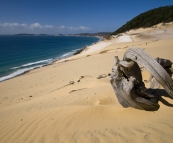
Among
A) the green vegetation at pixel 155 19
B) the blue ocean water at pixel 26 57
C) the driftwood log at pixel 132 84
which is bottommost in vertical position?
the blue ocean water at pixel 26 57

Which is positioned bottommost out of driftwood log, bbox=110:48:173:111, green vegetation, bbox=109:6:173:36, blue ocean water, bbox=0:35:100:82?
blue ocean water, bbox=0:35:100:82

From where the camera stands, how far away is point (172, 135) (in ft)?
8.67

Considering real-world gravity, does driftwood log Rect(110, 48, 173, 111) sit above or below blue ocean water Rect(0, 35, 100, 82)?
above

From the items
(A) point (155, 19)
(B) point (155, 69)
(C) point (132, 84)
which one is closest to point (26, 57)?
(C) point (132, 84)

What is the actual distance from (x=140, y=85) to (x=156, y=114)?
0.76 meters

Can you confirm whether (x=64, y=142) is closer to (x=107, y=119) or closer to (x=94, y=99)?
(x=107, y=119)

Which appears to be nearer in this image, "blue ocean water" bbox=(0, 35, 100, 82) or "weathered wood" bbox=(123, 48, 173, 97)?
"weathered wood" bbox=(123, 48, 173, 97)

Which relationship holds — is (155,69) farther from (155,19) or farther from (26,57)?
(155,19)

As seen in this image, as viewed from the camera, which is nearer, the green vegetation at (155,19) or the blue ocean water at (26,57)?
the blue ocean water at (26,57)

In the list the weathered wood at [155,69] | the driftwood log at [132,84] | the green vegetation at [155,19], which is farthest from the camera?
the green vegetation at [155,19]

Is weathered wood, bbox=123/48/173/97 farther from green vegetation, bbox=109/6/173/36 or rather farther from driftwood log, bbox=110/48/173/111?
green vegetation, bbox=109/6/173/36

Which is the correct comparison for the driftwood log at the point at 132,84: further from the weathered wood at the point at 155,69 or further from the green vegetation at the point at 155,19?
the green vegetation at the point at 155,19

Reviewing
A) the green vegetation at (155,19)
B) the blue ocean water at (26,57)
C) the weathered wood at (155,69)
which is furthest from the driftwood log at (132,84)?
the green vegetation at (155,19)

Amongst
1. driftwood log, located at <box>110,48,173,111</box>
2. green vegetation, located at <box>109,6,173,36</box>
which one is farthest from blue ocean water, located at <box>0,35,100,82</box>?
green vegetation, located at <box>109,6,173,36</box>
